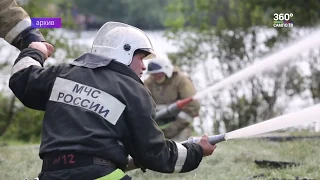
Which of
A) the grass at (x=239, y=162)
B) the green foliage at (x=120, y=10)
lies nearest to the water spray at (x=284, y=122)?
the grass at (x=239, y=162)

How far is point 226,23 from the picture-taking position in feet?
42.4

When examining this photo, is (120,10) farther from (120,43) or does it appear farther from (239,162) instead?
(120,43)

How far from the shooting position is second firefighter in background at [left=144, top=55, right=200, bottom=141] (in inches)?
339

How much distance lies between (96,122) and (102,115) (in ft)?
0.17

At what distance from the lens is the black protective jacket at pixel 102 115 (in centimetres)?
367

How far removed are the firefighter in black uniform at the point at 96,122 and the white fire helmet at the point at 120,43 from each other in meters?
0.05

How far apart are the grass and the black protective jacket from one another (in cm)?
202

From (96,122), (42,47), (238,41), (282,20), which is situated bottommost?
(238,41)

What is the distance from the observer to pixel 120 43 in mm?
4066

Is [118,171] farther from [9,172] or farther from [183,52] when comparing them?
[183,52]

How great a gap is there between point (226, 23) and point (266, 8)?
1017mm

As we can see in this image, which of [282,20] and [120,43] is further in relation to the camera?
[282,20]

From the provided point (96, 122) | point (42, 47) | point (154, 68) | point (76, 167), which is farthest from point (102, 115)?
point (154, 68)

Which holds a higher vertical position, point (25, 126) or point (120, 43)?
point (120, 43)
